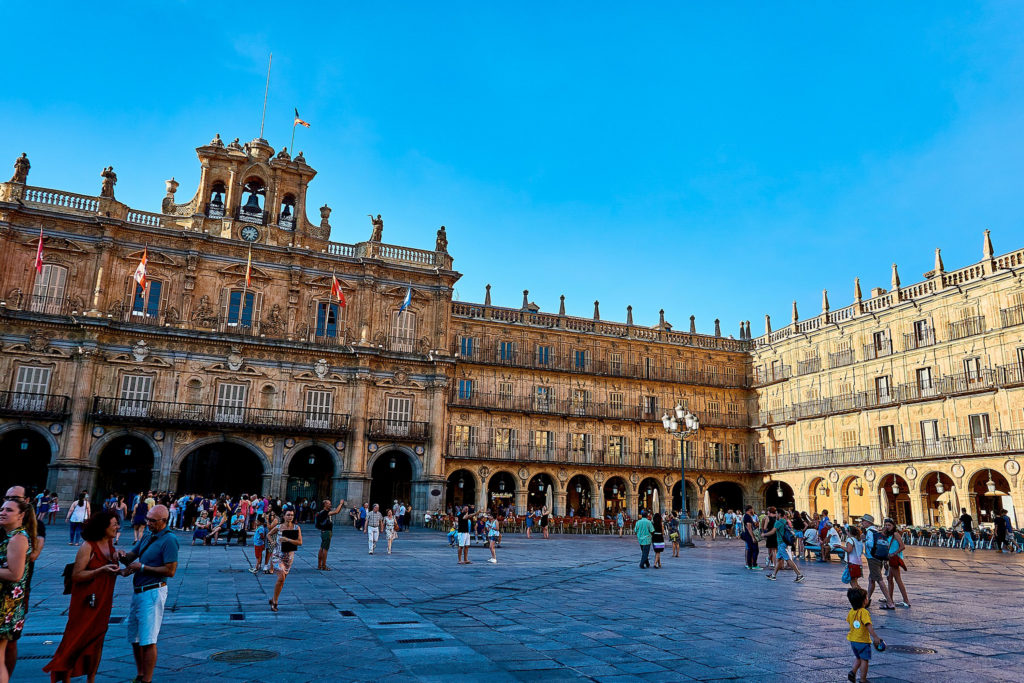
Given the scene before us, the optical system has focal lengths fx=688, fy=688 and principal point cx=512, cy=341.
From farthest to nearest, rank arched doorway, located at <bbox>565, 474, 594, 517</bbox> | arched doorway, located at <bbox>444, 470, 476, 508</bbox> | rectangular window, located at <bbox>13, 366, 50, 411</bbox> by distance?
arched doorway, located at <bbox>565, 474, 594, 517</bbox> < arched doorway, located at <bbox>444, 470, 476, 508</bbox> < rectangular window, located at <bbox>13, 366, 50, 411</bbox>

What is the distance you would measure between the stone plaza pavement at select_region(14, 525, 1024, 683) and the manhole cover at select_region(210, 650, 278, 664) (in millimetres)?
20

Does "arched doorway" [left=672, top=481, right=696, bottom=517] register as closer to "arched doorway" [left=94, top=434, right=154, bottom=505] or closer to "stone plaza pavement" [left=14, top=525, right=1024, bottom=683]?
"stone plaza pavement" [left=14, top=525, right=1024, bottom=683]

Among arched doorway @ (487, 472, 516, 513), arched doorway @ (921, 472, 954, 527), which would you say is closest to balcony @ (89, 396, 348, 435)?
arched doorway @ (487, 472, 516, 513)

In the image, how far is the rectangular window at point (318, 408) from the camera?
33375 millimetres

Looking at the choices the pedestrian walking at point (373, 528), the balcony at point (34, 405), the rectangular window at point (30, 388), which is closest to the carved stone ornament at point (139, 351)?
the balcony at point (34, 405)

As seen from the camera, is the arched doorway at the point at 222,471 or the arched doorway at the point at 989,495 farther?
the arched doorway at the point at 222,471

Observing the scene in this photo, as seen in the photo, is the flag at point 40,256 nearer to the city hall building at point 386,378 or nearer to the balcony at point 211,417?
the city hall building at point 386,378

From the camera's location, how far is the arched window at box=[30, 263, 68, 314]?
3044 cm

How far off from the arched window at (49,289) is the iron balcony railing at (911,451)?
39.5 m

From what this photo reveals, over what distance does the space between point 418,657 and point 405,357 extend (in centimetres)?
2863

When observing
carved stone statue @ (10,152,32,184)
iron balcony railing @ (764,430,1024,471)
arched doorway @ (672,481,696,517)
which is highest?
carved stone statue @ (10,152,32,184)

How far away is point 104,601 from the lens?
551 cm

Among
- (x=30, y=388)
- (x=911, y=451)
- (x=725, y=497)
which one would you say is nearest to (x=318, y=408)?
(x=30, y=388)

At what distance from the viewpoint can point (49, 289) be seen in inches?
1210
